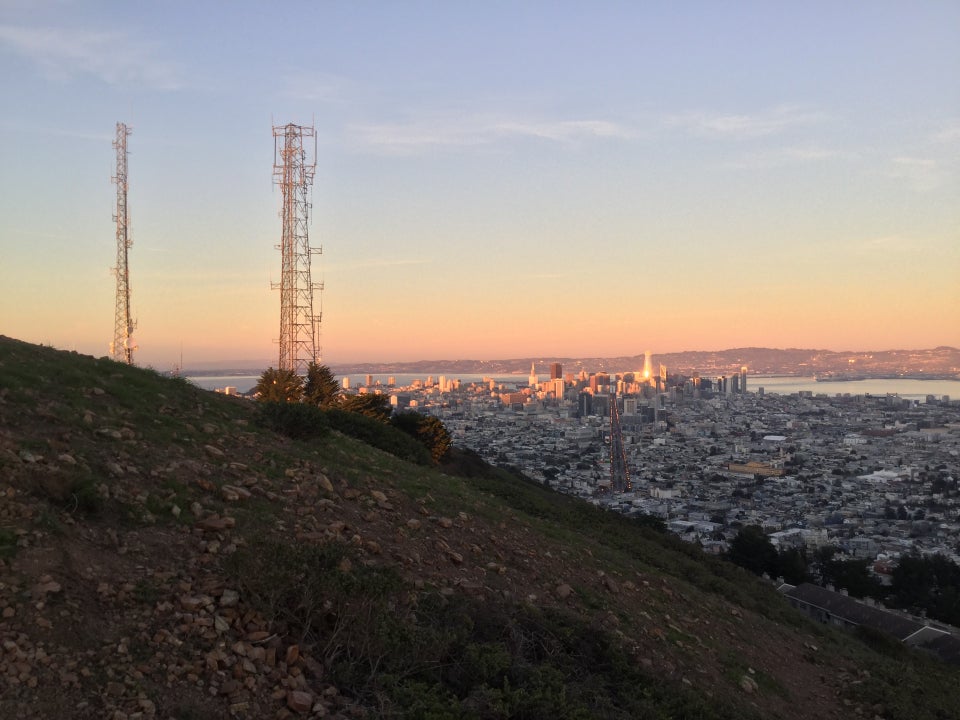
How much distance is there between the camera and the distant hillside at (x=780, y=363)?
3494 inches

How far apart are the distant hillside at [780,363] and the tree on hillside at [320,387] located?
84.7 metres

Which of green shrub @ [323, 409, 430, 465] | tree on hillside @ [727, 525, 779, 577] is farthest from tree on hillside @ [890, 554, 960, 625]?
green shrub @ [323, 409, 430, 465]

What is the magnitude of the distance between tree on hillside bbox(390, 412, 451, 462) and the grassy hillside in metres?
11.2

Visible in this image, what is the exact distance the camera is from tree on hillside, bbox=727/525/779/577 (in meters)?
21.3

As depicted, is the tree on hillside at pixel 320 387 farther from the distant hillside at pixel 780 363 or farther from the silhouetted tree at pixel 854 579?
the distant hillside at pixel 780 363

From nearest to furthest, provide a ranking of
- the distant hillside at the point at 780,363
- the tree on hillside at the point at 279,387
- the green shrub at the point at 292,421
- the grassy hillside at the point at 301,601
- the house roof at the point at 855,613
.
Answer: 1. the grassy hillside at the point at 301,601
2. the green shrub at the point at 292,421
3. the tree on hillside at the point at 279,387
4. the house roof at the point at 855,613
5. the distant hillside at the point at 780,363

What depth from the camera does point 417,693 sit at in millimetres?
4066

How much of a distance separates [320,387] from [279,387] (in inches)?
89.2

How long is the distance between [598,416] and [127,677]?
6710 cm

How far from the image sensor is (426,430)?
2036cm

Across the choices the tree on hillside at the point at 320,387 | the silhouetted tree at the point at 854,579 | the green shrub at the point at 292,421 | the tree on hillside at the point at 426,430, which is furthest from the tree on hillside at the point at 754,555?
the green shrub at the point at 292,421

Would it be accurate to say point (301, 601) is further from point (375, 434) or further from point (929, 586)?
point (929, 586)

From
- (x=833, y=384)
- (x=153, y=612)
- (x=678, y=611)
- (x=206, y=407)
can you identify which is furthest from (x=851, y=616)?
(x=833, y=384)

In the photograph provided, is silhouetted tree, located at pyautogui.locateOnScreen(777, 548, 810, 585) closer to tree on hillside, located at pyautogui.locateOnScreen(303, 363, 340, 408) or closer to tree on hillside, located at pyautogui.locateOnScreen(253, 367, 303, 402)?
tree on hillside, located at pyautogui.locateOnScreen(303, 363, 340, 408)
